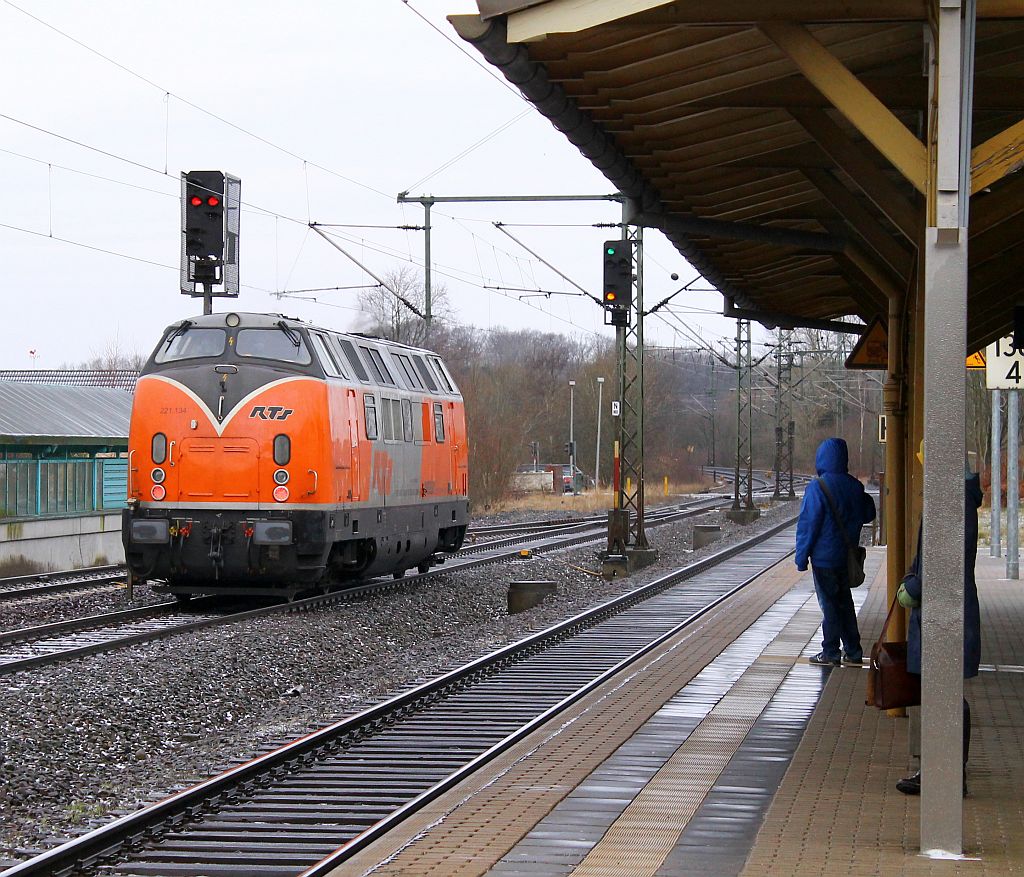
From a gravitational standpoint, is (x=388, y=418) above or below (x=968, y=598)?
above

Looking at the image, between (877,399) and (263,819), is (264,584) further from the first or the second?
(877,399)

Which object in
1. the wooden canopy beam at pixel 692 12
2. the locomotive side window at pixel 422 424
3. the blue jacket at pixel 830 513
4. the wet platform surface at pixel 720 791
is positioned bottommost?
the wet platform surface at pixel 720 791

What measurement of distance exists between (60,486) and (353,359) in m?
12.1

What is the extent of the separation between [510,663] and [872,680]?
22.8 feet

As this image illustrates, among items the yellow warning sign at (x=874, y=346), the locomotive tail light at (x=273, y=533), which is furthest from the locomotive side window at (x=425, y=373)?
the yellow warning sign at (x=874, y=346)

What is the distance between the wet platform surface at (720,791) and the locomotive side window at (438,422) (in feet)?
32.0

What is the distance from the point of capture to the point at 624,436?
93.3ft

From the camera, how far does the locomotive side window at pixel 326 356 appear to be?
1683 cm

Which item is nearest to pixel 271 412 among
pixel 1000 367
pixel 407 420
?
pixel 407 420

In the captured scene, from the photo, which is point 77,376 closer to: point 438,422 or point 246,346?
point 438,422

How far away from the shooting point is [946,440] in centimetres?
600

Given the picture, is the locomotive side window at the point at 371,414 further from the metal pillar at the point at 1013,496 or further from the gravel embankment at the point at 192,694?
the metal pillar at the point at 1013,496

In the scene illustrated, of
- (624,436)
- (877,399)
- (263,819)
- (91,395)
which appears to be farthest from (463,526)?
(877,399)

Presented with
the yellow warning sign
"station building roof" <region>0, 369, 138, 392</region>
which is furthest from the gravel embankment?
"station building roof" <region>0, 369, 138, 392</region>
